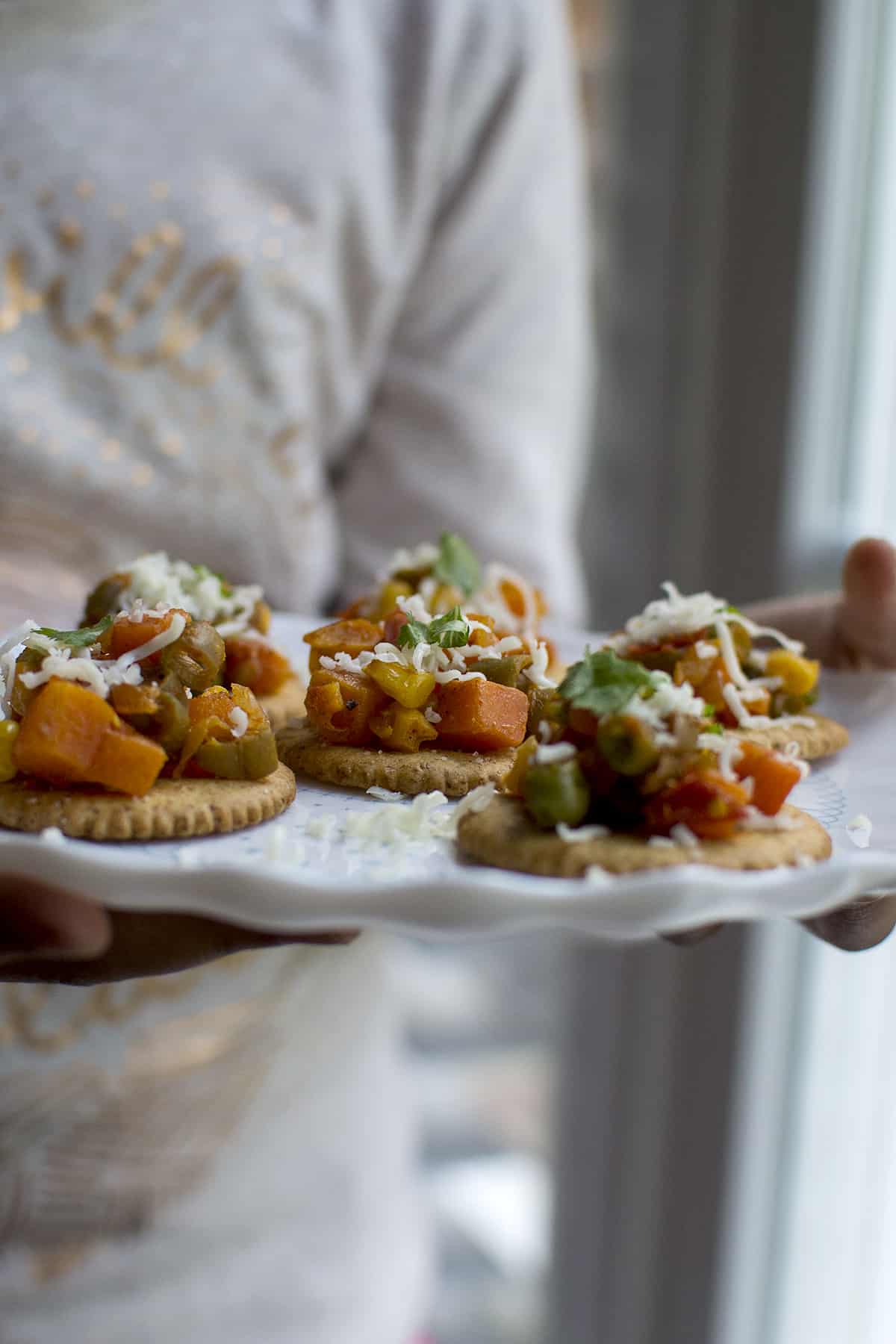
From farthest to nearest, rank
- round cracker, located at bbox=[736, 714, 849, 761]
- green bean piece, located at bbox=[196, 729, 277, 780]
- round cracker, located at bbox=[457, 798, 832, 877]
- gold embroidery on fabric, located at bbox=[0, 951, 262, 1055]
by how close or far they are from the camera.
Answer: gold embroidery on fabric, located at bbox=[0, 951, 262, 1055] < round cracker, located at bbox=[736, 714, 849, 761] < green bean piece, located at bbox=[196, 729, 277, 780] < round cracker, located at bbox=[457, 798, 832, 877]

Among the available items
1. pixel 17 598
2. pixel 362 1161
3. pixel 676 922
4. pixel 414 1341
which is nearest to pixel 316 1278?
pixel 362 1161

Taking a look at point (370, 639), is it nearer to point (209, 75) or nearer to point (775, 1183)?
point (209, 75)

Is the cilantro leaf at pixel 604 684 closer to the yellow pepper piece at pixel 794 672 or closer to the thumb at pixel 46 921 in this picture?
the yellow pepper piece at pixel 794 672

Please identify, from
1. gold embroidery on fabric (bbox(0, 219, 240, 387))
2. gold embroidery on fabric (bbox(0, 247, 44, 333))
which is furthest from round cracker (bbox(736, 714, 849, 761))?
gold embroidery on fabric (bbox(0, 247, 44, 333))

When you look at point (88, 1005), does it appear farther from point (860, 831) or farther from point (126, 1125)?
point (860, 831)

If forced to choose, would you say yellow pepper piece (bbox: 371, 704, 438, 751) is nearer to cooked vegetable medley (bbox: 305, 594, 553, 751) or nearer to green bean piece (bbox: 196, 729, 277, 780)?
cooked vegetable medley (bbox: 305, 594, 553, 751)

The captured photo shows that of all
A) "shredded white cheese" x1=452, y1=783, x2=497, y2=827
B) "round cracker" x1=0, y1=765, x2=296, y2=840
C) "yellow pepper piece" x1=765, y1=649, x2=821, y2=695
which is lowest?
"round cracker" x1=0, y1=765, x2=296, y2=840

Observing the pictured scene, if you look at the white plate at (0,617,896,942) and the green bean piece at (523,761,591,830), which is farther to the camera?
the green bean piece at (523,761,591,830)

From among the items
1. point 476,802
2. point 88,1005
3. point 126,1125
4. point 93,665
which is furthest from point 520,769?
point 126,1125
